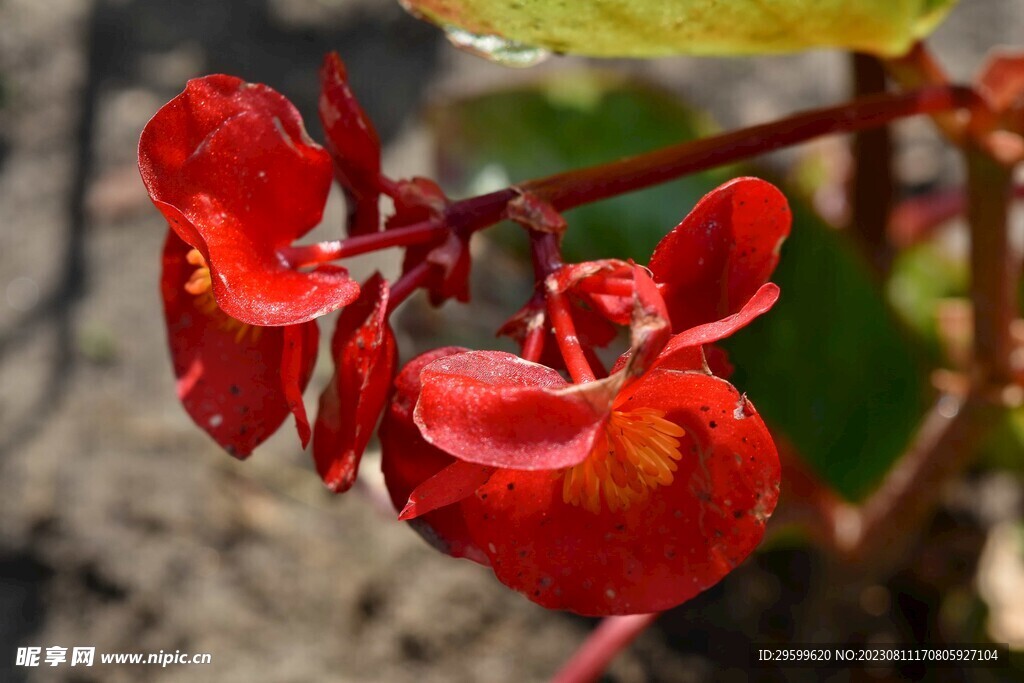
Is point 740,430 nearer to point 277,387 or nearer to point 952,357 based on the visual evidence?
point 277,387

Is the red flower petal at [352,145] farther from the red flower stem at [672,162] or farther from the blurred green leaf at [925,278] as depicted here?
the blurred green leaf at [925,278]

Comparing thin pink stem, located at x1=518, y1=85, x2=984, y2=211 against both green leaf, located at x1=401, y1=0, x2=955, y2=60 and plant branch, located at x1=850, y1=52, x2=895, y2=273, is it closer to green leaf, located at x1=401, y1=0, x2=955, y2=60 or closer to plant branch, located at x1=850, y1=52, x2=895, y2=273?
green leaf, located at x1=401, y1=0, x2=955, y2=60

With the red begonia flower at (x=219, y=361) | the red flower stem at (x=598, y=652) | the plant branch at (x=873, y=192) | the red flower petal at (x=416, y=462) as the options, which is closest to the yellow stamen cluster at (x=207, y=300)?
the red begonia flower at (x=219, y=361)

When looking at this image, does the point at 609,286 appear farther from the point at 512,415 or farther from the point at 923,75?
the point at 923,75

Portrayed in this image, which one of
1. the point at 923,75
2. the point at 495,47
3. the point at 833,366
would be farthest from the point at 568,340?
the point at 833,366

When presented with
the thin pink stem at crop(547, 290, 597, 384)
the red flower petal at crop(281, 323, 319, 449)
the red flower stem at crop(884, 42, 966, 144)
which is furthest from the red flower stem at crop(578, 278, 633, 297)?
the red flower stem at crop(884, 42, 966, 144)

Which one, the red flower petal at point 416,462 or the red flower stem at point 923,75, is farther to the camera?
the red flower stem at point 923,75
